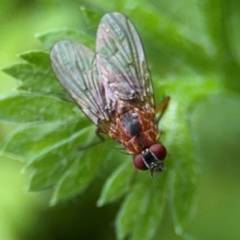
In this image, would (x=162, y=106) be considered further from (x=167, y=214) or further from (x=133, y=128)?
(x=167, y=214)

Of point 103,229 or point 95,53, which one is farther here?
point 103,229

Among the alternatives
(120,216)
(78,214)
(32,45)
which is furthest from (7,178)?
(120,216)

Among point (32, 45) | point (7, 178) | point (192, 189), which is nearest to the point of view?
point (192, 189)

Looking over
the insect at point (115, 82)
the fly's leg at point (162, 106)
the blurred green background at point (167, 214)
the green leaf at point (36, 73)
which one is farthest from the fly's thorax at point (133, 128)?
the blurred green background at point (167, 214)

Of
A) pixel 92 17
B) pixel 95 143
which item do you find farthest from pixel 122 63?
pixel 95 143

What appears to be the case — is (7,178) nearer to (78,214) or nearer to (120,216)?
(78,214)

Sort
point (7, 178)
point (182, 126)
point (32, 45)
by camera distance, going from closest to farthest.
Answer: point (182, 126) → point (7, 178) → point (32, 45)

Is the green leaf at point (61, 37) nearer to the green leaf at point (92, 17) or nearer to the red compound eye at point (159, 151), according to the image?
the green leaf at point (92, 17)
